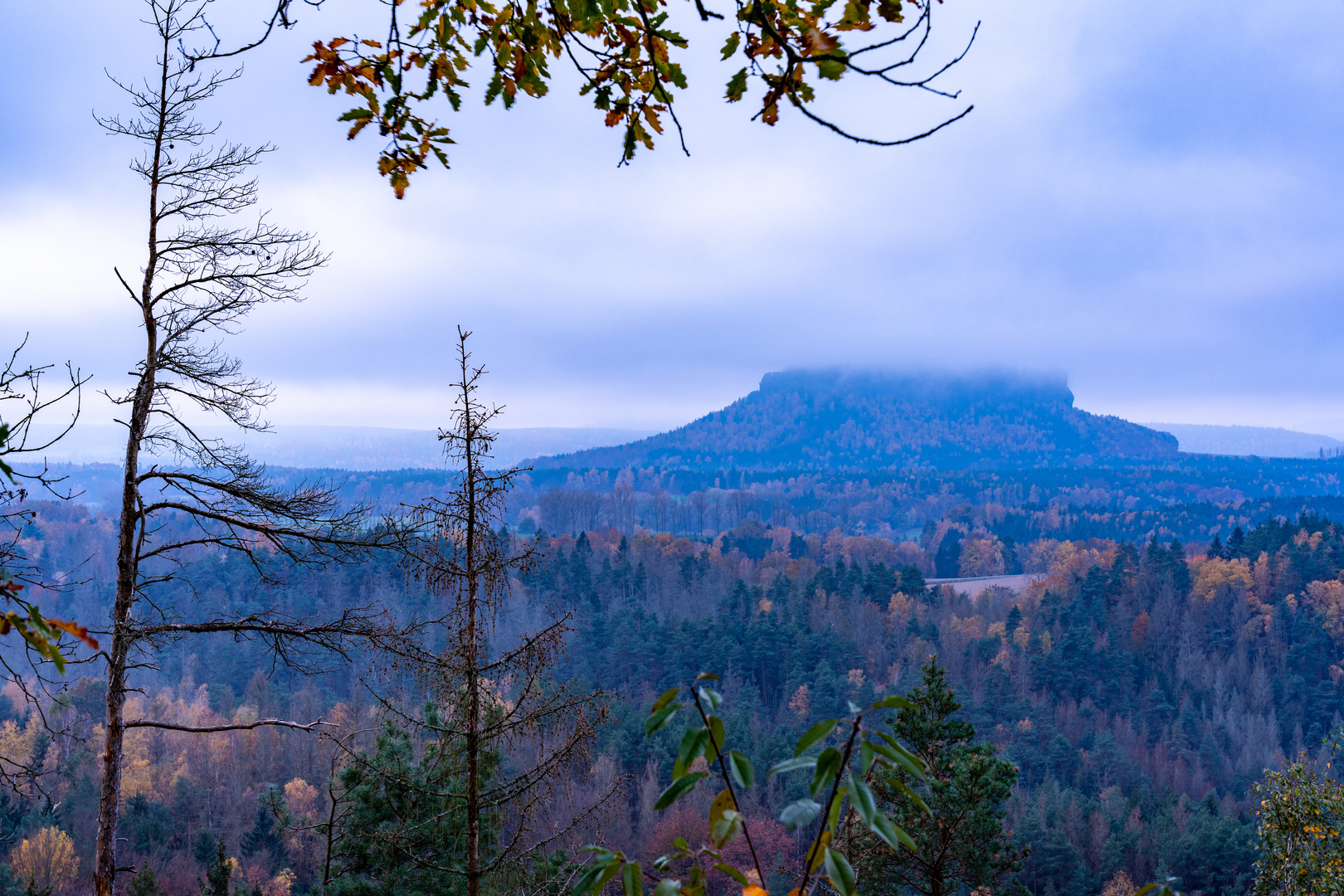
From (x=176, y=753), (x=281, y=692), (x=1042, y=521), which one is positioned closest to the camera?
(x=176, y=753)

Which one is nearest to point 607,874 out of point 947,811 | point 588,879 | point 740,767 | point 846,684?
point 588,879

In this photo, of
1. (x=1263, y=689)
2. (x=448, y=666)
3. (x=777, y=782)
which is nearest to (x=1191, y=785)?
(x=1263, y=689)

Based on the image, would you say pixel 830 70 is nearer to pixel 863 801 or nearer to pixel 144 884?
pixel 863 801

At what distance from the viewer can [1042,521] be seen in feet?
416

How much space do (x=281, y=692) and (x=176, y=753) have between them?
7.17m

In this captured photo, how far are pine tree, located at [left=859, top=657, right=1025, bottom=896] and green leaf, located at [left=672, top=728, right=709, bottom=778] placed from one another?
10106 millimetres

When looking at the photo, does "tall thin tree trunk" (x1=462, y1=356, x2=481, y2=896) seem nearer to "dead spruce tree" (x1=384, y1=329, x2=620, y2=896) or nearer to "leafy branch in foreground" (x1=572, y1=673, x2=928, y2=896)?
"dead spruce tree" (x1=384, y1=329, x2=620, y2=896)

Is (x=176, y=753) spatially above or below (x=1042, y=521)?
below

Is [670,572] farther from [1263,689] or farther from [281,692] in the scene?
[1263,689]

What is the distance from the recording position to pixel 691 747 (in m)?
1.48

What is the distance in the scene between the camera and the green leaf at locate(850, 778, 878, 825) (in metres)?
1.35

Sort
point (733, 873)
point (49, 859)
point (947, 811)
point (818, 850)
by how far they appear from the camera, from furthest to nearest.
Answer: point (49, 859), point (947, 811), point (818, 850), point (733, 873)

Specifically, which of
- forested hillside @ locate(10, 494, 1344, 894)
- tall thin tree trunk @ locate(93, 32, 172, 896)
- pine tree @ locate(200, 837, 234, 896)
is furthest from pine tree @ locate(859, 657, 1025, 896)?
forested hillside @ locate(10, 494, 1344, 894)

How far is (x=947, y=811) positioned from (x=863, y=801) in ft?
38.2
